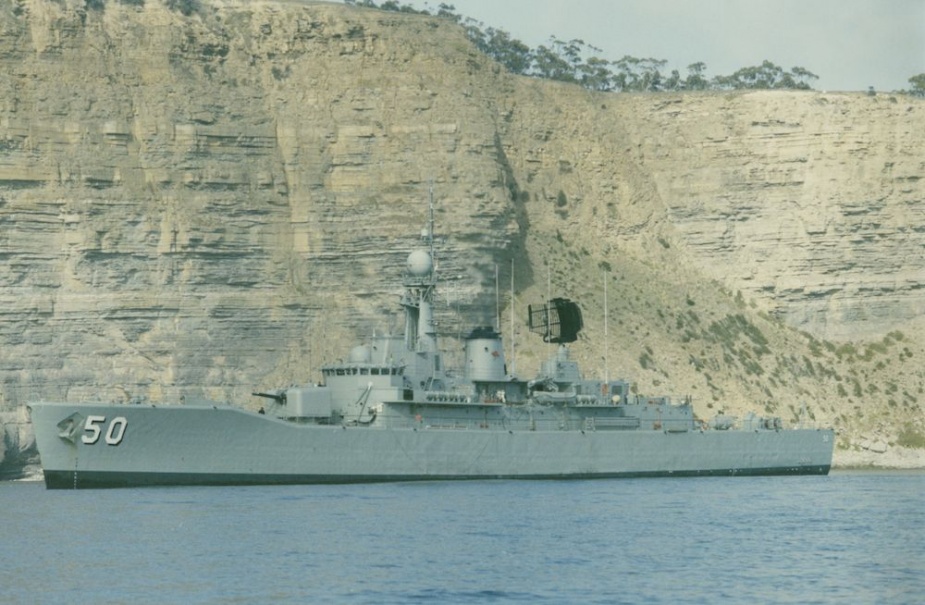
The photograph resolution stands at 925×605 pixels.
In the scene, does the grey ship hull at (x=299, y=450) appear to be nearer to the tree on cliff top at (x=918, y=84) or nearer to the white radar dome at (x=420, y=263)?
the white radar dome at (x=420, y=263)

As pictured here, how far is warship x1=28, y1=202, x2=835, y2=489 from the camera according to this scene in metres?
58.8

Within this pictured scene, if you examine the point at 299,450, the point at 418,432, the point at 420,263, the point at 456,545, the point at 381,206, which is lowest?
the point at 456,545

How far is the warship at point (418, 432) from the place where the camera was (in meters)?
58.8

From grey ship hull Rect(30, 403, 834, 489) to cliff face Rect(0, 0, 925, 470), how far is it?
1188 centimetres

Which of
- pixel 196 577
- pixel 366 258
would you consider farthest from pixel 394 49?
pixel 196 577

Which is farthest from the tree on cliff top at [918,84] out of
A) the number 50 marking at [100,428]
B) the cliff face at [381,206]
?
the number 50 marking at [100,428]

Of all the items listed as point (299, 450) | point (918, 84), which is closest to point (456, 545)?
point (299, 450)

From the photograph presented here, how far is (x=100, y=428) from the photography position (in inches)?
2290

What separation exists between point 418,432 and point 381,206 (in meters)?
20.7

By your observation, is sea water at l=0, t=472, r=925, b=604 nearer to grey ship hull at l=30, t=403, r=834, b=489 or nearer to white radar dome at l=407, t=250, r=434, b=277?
grey ship hull at l=30, t=403, r=834, b=489

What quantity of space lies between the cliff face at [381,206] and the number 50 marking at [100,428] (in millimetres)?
12512

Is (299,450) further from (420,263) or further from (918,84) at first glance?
(918,84)

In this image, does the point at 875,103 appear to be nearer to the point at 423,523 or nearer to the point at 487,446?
the point at 487,446

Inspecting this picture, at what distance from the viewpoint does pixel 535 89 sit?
318 feet
